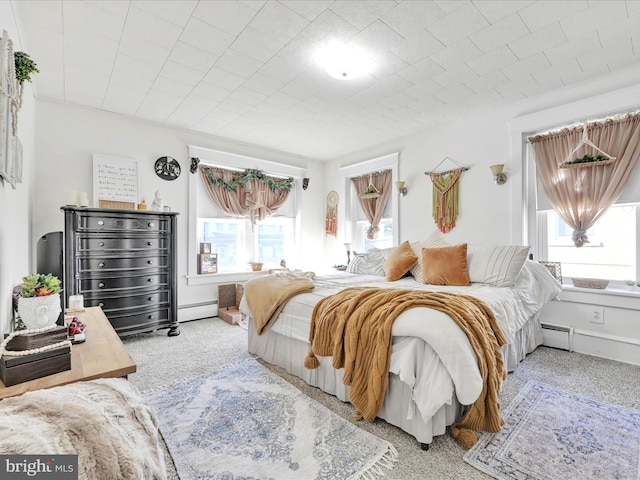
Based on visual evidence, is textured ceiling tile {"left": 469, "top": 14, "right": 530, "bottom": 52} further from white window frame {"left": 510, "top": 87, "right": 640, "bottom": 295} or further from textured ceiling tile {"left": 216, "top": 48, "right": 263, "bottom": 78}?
textured ceiling tile {"left": 216, "top": 48, "right": 263, "bottom": 78}

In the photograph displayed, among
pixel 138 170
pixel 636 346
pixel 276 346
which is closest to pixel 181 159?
pixel 138 170

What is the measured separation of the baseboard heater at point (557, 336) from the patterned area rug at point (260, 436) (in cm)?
250

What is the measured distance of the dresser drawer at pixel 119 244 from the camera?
307 centimetres

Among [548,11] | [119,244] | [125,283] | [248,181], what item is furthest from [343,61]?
[125,283]

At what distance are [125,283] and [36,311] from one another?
7.43 ft

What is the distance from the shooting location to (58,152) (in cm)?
338

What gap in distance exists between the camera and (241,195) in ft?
15.8

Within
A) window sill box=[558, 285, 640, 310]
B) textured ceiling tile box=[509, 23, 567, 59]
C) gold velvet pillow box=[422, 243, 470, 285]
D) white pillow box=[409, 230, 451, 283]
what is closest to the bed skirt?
window sill box=[558, 285, 640, 310]

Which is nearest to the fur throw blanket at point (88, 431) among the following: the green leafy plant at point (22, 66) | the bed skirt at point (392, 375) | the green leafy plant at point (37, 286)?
the green leafy plant at point (37, 286)

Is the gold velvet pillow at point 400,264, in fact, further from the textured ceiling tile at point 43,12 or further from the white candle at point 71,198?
the textured ceiling tile at point 43,12

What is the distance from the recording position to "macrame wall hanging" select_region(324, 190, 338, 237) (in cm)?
555

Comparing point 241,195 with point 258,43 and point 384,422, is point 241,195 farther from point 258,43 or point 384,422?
point 384,422

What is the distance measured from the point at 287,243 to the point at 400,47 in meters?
3.69

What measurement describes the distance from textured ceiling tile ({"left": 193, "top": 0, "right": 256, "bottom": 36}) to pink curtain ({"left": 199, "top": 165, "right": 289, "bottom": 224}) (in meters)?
2.53
